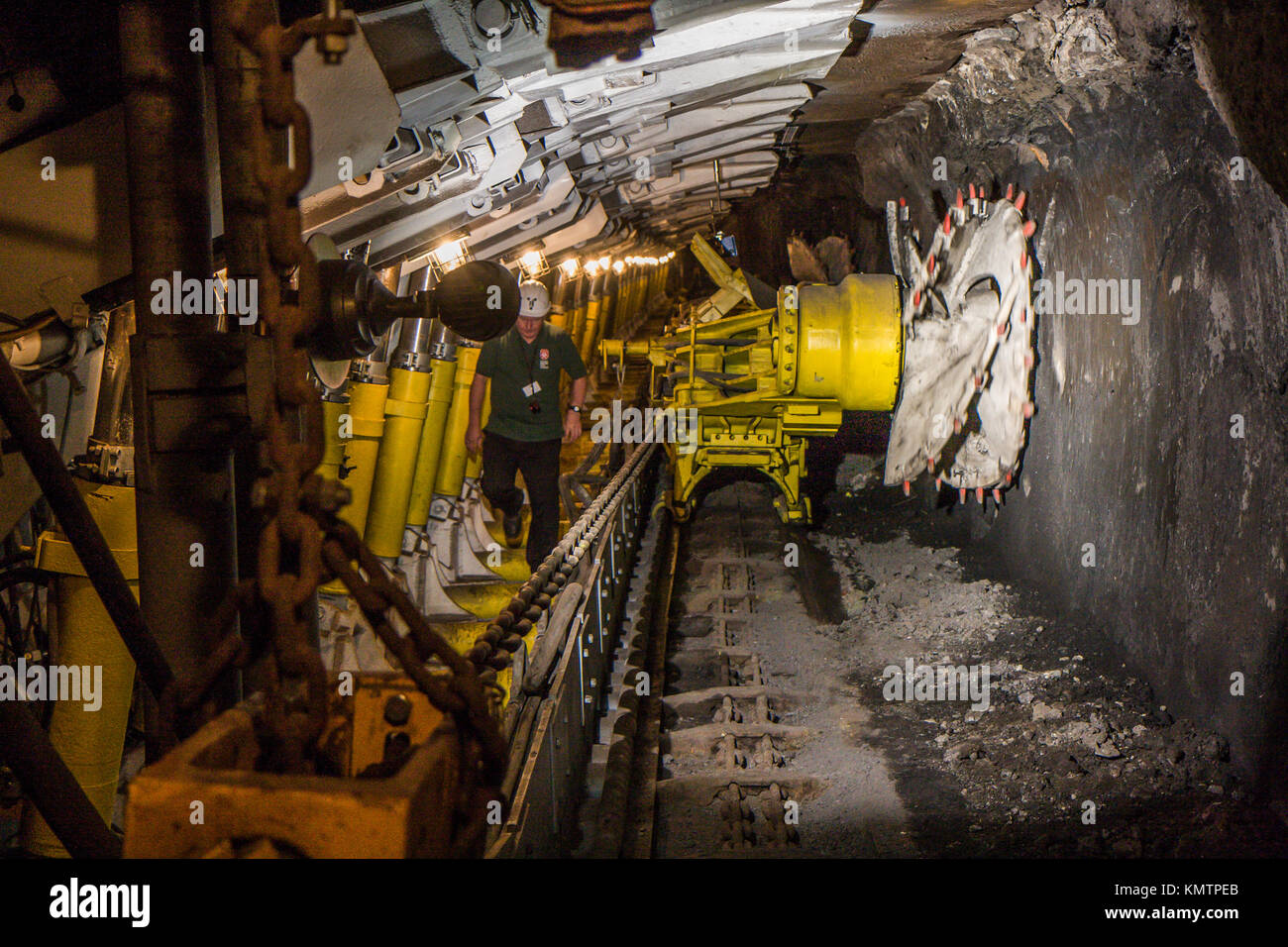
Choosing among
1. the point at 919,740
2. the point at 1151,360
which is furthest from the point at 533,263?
the point at 919,740

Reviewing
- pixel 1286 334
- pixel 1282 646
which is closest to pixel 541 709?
pixel 1282 646

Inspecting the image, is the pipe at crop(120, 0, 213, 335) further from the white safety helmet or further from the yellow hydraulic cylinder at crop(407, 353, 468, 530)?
the yellow hydraulic cylinder at crop(407, 353, 468, 530)

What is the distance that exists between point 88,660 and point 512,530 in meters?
3.84

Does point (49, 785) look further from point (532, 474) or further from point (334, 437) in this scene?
point (532, 474)

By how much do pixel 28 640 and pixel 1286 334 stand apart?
17.0 ft

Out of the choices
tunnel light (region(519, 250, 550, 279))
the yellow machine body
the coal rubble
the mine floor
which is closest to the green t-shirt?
the mine floor

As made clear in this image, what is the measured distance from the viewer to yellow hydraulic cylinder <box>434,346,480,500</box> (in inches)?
281

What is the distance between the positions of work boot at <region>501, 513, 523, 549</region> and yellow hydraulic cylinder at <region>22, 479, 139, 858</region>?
342 centimetres

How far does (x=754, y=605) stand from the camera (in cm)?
645

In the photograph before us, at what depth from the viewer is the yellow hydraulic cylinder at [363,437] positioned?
18.4 feet

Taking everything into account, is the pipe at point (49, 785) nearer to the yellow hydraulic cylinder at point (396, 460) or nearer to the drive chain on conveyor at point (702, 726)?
the drive chain on conveyor at point (702, 726)

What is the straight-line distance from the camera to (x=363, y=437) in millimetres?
5727

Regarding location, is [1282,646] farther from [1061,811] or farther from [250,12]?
[250,12]

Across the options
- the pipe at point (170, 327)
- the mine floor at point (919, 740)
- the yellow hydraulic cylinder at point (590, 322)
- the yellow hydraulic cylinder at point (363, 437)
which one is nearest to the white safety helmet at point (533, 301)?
the yellow hydraulic cylinder at point (363, 437)
